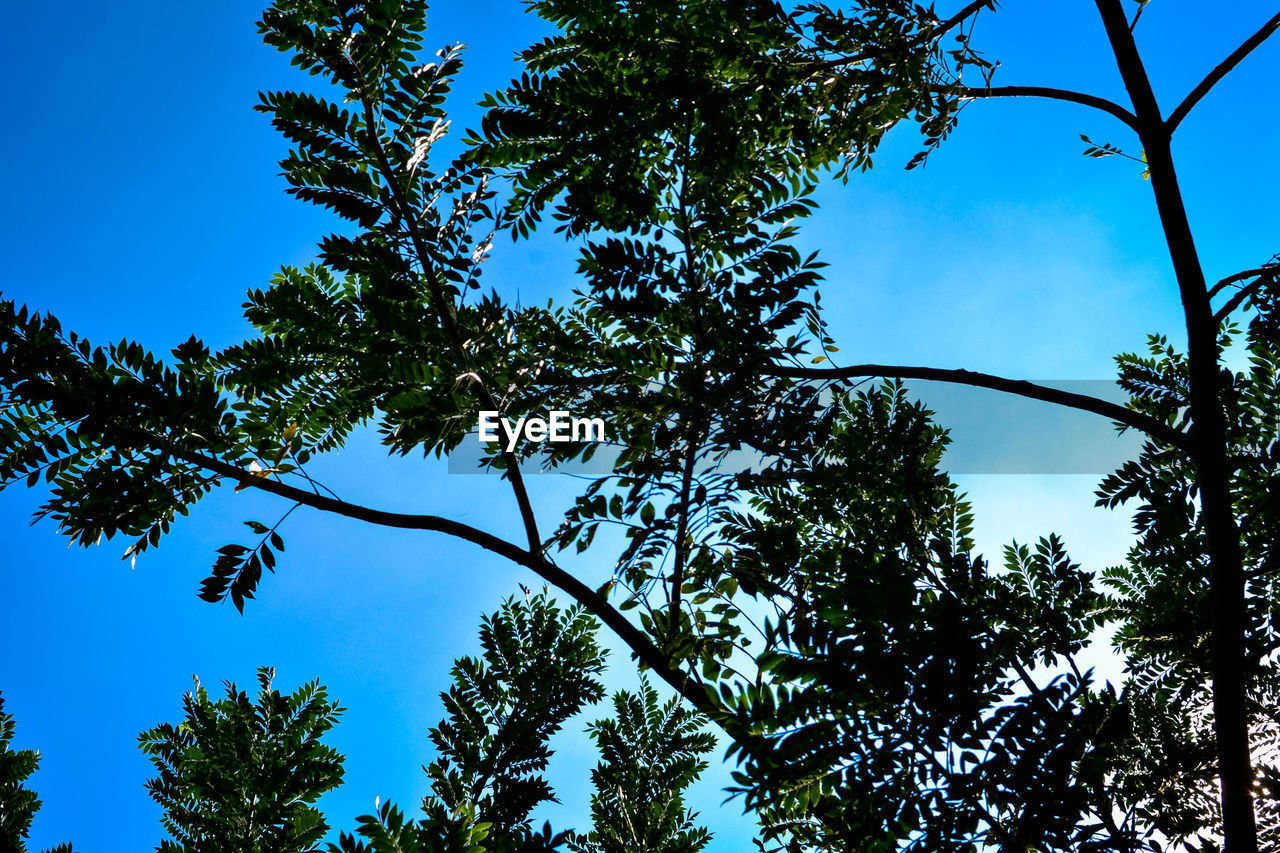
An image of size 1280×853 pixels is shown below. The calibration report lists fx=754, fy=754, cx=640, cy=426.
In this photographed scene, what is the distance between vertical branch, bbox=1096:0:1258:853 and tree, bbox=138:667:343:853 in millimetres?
6278

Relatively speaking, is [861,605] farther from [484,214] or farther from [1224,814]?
[484,214]

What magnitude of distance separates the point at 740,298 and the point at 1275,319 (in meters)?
2.25

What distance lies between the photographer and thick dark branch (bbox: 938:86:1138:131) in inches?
117

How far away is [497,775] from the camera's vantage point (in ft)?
14.7

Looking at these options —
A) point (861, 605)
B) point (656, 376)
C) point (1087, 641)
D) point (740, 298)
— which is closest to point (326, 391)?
point (656, 376)

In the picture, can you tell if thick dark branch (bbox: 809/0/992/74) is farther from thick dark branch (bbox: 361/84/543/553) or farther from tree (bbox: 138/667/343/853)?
tree (bbox: 138/667/343/853)

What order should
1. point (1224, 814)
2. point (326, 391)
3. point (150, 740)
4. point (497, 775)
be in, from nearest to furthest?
point (1224, 814) < point (326, 391) < point (497, 775) < point (150, 740)

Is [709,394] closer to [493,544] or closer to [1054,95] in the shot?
[493,544]

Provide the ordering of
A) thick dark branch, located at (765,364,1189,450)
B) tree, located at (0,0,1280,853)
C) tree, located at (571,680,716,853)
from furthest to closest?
tree, located at (571,680,716,853) → thick dark branch, located at (765,364,1189,450) → tree, located at (0,0,1280,853)

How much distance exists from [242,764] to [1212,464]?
7.29 m

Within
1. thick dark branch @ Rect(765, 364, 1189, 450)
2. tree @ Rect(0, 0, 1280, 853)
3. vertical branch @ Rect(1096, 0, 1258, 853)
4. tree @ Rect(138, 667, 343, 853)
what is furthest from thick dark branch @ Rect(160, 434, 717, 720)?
tree @ Rect(138, 667, 343, 853)

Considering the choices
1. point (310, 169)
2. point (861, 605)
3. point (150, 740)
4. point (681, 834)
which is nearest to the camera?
point (861, 605)

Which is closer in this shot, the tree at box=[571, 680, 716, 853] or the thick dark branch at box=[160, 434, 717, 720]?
the thick dark branch at box=[160, 434, 717, 720]

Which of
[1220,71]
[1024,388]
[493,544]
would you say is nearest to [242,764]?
[493,544]
